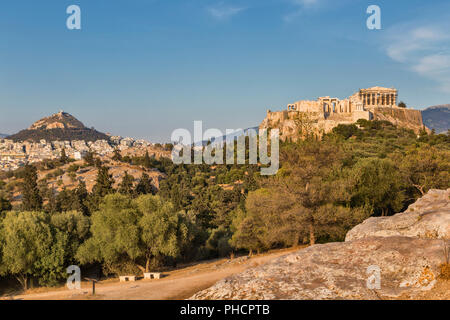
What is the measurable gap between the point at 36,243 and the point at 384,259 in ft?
82.0

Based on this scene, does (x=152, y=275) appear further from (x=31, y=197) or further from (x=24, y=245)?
(x=31, y=197)

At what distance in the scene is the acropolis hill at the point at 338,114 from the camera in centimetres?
9788

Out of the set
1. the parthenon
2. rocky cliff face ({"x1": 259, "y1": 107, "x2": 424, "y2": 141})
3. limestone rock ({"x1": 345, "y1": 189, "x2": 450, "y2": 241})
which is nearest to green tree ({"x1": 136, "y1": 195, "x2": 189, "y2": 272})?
limestone rock ({"x1": 345, "y1": 189, "x2": 450, "y2": 241})

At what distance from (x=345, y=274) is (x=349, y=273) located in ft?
0.37

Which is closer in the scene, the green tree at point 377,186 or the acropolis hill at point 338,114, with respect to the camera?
the green tree at point 377,186

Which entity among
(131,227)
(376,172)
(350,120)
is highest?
(350,120)

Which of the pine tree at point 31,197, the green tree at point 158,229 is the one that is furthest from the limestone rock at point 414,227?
the pine tree at point 31,197

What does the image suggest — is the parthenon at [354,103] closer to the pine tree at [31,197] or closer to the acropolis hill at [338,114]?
Result: the acropolis hill at [338,114]

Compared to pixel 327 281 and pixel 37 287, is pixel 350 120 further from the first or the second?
pixel 327 281

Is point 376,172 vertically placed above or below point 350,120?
below

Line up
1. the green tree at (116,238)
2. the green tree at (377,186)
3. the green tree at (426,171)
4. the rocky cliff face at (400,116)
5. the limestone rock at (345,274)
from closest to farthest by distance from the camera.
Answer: the limestone rock at (345,274), the green tree at (116,238), the green tree at (377,186), the green tree at (426,171), the rocky cliff face at (400,116)

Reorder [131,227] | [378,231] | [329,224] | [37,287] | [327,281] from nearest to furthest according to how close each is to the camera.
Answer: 1. [327,281]
2. [378,231]
3. [329,224]
4. [131,227]
5. [37,287]
